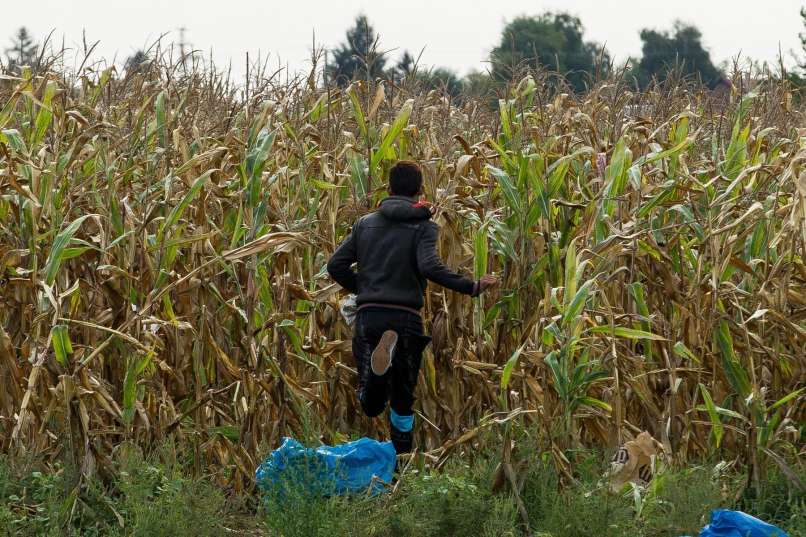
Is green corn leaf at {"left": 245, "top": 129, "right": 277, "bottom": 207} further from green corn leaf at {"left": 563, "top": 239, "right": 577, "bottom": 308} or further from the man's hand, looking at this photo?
green corn leaf at {"left": 563, "top": 239, "right": 577, "bottom": 308}

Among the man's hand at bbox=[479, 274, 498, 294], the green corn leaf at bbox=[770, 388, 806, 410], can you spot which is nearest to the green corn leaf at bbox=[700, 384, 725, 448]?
the green corn leaf at bbox=[770, 388, 806, 410]

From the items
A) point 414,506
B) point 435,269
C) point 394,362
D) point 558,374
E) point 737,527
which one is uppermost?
point 435,269

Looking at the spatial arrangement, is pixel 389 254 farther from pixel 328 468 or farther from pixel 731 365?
pixel 731 365

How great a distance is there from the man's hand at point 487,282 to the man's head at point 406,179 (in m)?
0.59

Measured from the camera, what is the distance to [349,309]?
20.1ft

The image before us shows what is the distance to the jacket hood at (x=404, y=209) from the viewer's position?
5.83m

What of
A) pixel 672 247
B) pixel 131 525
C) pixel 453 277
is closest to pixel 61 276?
pixel 131 525

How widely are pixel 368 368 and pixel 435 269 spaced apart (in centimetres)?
58

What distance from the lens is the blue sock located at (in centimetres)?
592

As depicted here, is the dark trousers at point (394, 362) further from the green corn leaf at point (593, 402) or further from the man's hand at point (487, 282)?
the green corn leaf at point (593, 402)

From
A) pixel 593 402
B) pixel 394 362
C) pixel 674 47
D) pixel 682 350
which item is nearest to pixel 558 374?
pixel 593 402

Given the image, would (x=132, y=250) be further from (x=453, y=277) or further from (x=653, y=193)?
(x=653, y=193)

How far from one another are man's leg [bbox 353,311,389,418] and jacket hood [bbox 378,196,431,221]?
0.49 meters

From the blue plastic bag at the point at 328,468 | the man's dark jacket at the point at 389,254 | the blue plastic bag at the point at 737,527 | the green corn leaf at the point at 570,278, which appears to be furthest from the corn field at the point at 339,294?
the blue plastic bag at the point at 737,527
